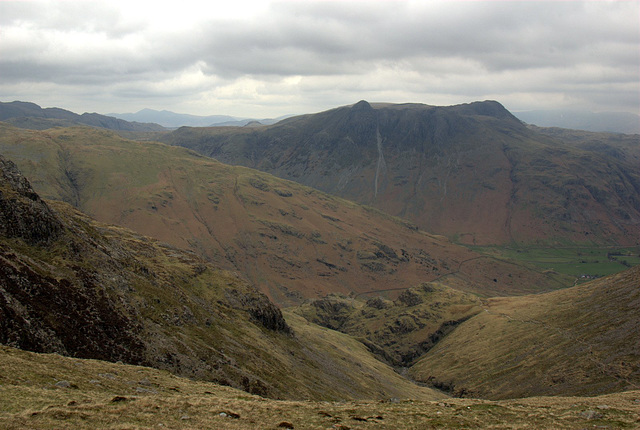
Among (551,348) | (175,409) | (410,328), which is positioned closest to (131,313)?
(175,409)

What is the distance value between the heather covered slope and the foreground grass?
28.1ft

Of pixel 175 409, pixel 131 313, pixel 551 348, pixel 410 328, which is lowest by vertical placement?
pixel 410 328

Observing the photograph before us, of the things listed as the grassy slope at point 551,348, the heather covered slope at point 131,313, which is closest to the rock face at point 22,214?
the heather covered slope at point 131,313

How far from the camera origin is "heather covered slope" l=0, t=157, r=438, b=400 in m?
51.1

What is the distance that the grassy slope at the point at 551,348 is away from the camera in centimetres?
10925

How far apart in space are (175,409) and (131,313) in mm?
36124

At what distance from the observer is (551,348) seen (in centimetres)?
12662

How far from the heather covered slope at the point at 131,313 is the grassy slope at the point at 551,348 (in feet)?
134

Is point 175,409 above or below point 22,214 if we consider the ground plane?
below

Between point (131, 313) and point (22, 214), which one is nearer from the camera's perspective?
point (22, 214)

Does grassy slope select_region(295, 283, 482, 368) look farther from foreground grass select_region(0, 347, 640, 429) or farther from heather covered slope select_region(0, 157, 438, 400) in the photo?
foreground grass select_region(0, 347, 640, 429)

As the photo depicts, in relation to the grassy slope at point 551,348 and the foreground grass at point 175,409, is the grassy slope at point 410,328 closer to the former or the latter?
the grassy slope at point 551,348

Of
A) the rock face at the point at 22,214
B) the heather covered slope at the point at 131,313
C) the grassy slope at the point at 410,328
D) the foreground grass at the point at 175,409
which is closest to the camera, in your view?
the foreground grass at the point at 175,409

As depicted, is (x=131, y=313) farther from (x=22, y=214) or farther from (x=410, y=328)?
(x=410, y=328)
